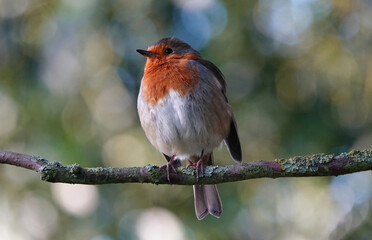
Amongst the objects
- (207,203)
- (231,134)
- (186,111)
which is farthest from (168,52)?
(207,203)

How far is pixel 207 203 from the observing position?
3992 millimetres

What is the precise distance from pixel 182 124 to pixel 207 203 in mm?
722

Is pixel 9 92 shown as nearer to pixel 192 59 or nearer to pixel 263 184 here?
pixel 192 59

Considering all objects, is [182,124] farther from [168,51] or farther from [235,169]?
[235,169]

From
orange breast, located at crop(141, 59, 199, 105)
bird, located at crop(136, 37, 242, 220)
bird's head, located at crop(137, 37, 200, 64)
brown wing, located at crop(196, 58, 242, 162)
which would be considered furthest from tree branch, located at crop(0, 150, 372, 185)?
bird's head, located at crop(137, 37, 200, 64)

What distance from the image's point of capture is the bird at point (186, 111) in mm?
3779

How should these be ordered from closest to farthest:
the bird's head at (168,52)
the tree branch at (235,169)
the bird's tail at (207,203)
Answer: the tree branch at (235,169) → the bird's tail at (207,203) → the bird's head at (168,52)

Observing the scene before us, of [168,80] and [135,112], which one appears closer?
[168,80]

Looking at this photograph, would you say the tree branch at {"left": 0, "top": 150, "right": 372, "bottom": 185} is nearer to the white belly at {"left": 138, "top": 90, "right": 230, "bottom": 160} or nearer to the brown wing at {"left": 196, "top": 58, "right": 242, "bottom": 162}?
the white belly at {"left": 138, "top": 90, "right": 230, "bottom": 160}

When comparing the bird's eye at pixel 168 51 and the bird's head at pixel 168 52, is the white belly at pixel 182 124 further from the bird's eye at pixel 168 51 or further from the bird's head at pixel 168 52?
the bird's eye at pixel 168 51

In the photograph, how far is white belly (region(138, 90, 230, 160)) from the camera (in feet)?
12.3

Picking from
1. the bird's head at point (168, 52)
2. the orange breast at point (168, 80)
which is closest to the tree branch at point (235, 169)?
the orange breast at point (168, 80)

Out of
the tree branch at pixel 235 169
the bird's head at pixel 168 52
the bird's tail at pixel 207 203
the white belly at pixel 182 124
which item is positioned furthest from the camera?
the bird's head at pixel 168 52

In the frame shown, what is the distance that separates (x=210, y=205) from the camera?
13.0 ft
